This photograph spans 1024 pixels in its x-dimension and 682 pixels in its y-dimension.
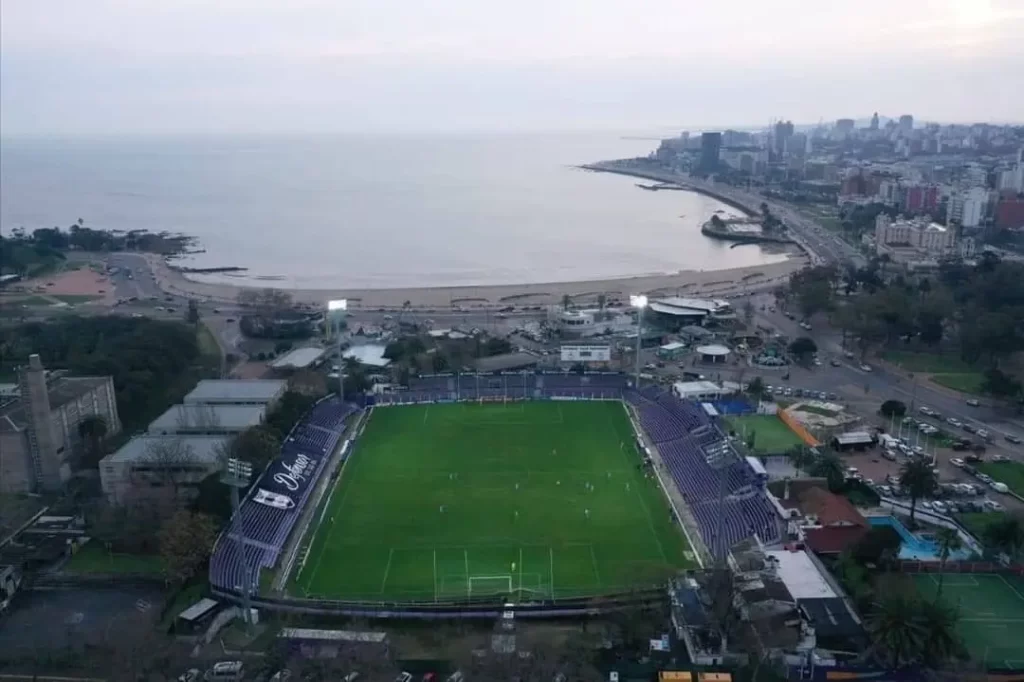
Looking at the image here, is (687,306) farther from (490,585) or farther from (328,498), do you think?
(490,585)

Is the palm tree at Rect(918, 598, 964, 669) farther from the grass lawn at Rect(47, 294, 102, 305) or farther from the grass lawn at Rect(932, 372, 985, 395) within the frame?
the grass lawn at Rect(47, 294, 102, 305)

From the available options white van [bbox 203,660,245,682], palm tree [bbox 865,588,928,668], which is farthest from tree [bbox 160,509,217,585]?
palm tree [bbox 865,588,928,668]

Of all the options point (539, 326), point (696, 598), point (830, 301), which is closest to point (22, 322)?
point (539, 326)

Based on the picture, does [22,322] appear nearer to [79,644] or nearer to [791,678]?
[79,644]

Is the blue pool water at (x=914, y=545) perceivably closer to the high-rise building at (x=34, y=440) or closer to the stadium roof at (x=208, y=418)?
the stadium roof at (x=208, y=418)

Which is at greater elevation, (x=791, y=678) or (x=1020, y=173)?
(x=1020, y=173)

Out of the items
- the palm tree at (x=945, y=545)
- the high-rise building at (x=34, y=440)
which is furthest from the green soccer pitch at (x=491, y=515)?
the high-rise building at (x=34, y=440)

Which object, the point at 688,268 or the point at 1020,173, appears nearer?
the point at 688,268
